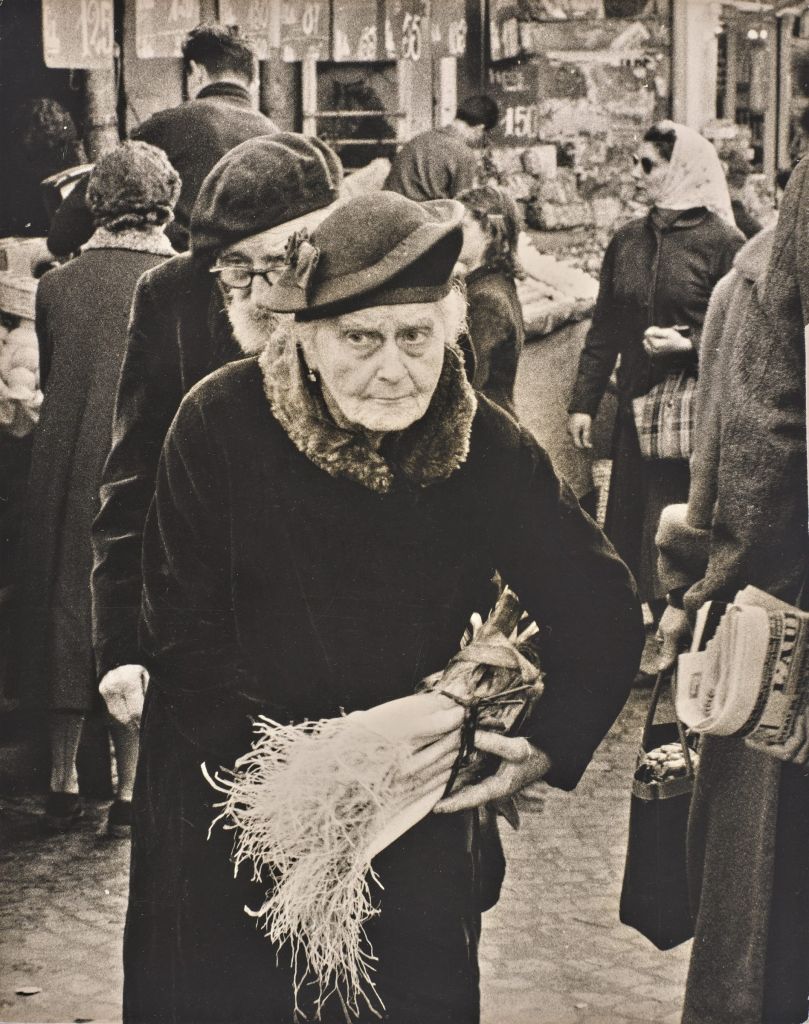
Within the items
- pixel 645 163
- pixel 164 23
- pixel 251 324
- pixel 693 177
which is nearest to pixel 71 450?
pixel 251 324

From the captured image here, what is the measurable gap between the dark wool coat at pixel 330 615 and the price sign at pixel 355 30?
984 mm

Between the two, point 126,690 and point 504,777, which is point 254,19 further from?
point 504,777

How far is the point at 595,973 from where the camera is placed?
13.4 ft

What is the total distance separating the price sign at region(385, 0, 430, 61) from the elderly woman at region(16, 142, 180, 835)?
0.69 m

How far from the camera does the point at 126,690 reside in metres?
4.07

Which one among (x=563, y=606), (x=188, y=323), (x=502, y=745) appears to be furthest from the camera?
(x=188, y=323)

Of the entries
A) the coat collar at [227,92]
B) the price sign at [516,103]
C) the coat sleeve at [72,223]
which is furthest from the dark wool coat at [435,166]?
the coat sleeve at [72,223]

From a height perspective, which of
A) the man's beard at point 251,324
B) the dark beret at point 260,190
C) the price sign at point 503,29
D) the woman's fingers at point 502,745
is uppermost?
the price sign at point 503,29

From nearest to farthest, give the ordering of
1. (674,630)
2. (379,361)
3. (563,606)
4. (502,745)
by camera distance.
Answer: (379,361) < (502,745) < (563,606) < (674,630)

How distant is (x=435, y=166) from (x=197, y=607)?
1338mm

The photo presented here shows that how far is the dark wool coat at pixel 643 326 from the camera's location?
4.18 m

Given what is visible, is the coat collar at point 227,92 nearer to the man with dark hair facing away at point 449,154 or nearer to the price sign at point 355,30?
the price sign at point 355,30

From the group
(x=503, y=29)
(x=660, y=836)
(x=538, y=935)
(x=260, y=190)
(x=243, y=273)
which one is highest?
(x=503, y=29)

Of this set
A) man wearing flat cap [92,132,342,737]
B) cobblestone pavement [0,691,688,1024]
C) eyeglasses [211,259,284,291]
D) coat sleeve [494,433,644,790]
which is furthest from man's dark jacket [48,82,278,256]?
cobblestone pavement [0,691,688,1024]
